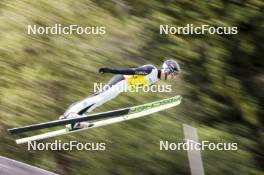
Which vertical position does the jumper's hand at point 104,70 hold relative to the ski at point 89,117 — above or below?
above

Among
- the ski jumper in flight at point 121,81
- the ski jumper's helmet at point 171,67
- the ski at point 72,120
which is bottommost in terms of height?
the ski at point 72,120

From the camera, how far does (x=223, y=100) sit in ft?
10.2

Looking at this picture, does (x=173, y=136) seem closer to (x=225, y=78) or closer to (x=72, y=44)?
(x=225, y=78)

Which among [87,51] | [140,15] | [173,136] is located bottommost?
[173,136]

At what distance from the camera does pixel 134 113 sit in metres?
3.10

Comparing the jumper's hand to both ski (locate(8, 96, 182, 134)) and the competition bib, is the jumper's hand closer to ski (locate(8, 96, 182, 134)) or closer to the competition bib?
the competition bib

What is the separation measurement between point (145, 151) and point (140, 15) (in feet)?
2.59

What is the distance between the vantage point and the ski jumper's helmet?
309cm

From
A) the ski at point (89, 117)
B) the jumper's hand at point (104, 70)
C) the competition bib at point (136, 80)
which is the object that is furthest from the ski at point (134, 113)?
the jumper's hand at point (104, 70)

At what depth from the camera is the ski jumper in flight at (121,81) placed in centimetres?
309

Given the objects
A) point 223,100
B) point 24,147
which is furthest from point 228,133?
point 24,147

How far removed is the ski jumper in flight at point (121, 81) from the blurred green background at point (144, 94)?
0.12ft

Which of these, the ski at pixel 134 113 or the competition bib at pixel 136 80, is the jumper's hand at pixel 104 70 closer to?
the competition bib at pixel 136 80

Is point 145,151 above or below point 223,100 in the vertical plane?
below
